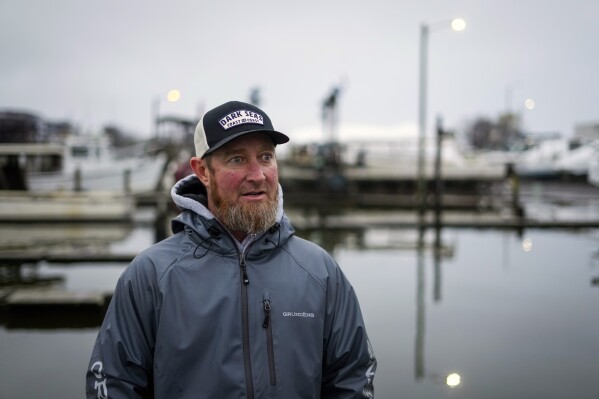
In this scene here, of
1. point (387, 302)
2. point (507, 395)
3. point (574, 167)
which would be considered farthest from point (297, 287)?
point (574, 167)

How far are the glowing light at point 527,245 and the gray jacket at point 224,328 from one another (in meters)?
10.7

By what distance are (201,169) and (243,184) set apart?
240 millimetres

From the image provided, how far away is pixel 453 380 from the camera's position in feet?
15.4

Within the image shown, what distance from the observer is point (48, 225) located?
15992 millimetres

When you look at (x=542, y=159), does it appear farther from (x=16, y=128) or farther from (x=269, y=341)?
(x=269, y=341)

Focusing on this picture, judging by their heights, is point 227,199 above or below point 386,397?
above

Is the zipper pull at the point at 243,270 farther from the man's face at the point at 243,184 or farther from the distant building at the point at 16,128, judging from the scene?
the distant building at the point at 16,128

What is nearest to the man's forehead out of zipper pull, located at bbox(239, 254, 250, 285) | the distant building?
zipper pull, located at bbox(239, 254, 250, 285)

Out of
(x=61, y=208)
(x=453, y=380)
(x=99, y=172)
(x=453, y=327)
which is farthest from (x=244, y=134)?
(x=99, y=172)

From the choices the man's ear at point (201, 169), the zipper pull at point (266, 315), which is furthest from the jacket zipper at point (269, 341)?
the man's ear at point (201, 169)

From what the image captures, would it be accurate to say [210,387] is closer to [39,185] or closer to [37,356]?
[37,356]

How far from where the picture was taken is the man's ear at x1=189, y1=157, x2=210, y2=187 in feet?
7.82

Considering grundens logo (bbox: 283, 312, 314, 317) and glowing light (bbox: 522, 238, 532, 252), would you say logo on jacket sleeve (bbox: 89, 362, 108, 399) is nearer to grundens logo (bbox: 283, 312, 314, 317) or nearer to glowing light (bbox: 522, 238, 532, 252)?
grundens logo (bbox: 283, 312, 314, 317)

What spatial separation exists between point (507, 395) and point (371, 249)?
24.5ft
